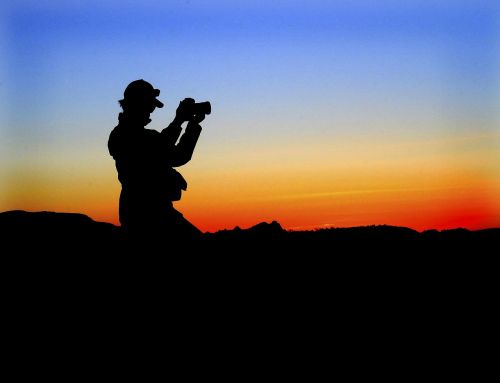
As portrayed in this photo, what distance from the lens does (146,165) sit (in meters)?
6.99

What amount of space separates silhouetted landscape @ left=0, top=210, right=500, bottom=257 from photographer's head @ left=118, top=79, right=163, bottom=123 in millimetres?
1395

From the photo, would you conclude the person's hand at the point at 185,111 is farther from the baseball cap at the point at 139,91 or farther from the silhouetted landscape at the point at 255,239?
the silhouetted landscape at the point at 255,239

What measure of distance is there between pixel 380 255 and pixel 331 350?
3775 millimetres

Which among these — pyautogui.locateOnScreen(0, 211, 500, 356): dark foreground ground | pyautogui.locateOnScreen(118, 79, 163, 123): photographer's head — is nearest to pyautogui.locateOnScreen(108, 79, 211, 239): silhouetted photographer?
pyautogui.locateOnScreen(118, 79, 163, 123): photographer's head

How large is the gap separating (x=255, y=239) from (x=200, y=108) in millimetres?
3427

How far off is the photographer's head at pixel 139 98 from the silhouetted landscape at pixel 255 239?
4.58 feet

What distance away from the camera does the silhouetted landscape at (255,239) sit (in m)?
8.98

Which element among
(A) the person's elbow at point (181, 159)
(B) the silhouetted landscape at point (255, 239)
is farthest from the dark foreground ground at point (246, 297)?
(A) the person's elbow at point (181, 159)

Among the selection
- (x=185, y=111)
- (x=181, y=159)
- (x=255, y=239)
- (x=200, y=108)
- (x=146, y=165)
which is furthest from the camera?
(x=255, y=239)

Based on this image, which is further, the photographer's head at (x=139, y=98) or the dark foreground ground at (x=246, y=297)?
the photographer's head at (x=139, y=98)

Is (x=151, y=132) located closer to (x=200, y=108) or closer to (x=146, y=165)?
(x=146, y=165)

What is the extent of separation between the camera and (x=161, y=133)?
23.4ft

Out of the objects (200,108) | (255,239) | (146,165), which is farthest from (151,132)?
(255,239)

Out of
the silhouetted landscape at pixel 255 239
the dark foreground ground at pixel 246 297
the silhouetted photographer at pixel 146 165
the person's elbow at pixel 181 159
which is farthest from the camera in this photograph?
the silhouetted landscape at pixel 255 239
